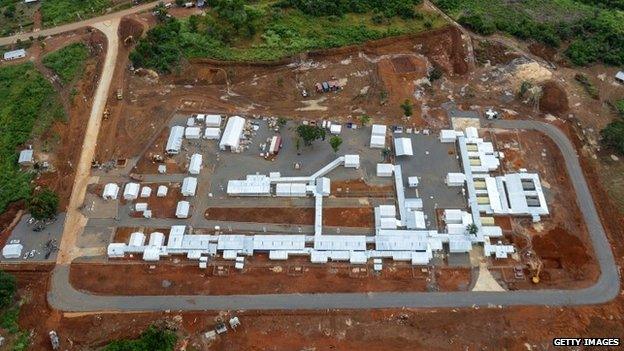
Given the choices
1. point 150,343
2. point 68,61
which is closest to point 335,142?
point 150,343

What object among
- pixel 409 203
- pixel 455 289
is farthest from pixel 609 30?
pixel 455 289

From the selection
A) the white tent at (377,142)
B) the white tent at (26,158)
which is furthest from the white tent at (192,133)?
the white tent at (377,142)

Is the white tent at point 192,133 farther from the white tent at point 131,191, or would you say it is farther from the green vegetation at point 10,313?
the green vegetation at point 10,313

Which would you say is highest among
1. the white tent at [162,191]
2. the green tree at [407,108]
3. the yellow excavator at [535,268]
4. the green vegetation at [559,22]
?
the green vegetation at [559,22]

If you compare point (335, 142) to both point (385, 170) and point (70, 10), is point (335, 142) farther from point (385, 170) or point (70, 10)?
point (70, 10)

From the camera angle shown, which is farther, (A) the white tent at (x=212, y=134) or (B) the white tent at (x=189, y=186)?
(A) the white tent at (x=212, y=134)
